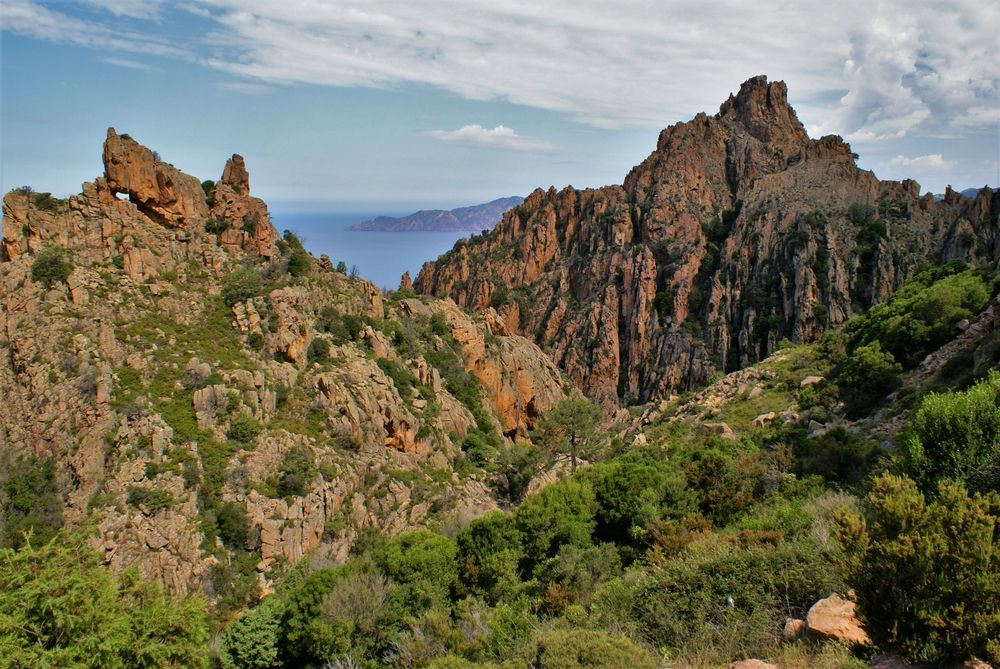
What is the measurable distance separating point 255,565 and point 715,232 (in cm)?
7870

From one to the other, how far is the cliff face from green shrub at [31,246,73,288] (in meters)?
60.7

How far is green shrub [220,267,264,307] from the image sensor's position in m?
32.1

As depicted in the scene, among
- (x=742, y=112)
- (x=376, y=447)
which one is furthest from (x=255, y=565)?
(x=742, y=112)

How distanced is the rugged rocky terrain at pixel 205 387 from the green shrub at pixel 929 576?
2079 cm

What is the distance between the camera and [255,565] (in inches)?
917

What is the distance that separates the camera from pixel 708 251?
85688mm

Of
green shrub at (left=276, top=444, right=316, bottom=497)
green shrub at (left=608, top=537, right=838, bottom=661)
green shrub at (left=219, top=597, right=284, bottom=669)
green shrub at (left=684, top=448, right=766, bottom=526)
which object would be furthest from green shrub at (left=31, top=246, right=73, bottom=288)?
green shrub at (left=684, top=448, right=766, bottom=526)

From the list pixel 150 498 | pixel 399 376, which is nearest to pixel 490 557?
pixel 150 498

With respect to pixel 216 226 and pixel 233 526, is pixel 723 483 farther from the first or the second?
pixel 216 226

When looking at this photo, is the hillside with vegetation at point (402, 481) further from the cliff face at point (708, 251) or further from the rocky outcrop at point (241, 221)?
the cliff face at point (708, 251)

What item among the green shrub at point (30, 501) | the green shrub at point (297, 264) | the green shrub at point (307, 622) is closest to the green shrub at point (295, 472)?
the green shrub at point (307, 622)

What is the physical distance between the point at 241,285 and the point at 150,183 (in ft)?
24.4

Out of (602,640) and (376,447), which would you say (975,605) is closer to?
(602,640)

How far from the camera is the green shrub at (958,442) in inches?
492
